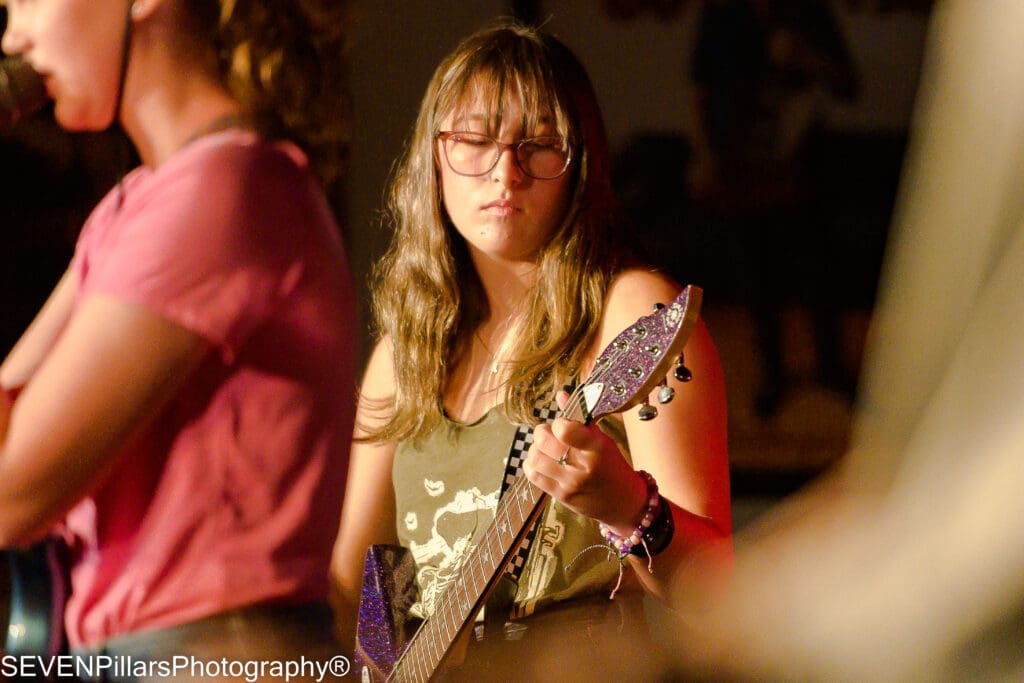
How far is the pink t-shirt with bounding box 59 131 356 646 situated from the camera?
0.77 metres

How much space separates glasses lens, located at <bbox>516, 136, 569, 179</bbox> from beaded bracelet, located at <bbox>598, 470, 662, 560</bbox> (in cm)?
33

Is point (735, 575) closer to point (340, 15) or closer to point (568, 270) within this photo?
point (340, 15)

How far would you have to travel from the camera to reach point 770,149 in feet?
9.25

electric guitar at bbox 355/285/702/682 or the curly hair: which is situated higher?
the curly hair

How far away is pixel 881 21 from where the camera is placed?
2742 mm

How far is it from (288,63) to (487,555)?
500mm

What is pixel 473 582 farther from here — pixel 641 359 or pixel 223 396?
pixel 223 396

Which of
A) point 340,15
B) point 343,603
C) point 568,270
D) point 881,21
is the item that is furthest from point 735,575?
point 881,21

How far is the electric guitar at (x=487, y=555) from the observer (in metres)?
0.98

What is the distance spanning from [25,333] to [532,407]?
478 mm

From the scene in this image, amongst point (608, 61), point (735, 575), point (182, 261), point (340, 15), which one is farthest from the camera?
point (608, 61)

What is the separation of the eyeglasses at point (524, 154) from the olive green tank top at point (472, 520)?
244 mm

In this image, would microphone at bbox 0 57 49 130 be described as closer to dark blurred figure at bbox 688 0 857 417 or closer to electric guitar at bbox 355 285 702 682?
electric guitar at bbox 355 285 702 682

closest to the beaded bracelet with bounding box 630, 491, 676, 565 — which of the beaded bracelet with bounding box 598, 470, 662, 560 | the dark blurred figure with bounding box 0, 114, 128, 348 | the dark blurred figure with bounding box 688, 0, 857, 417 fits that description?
the beaded bracelet with bounding box 598, 470, 662, 560
